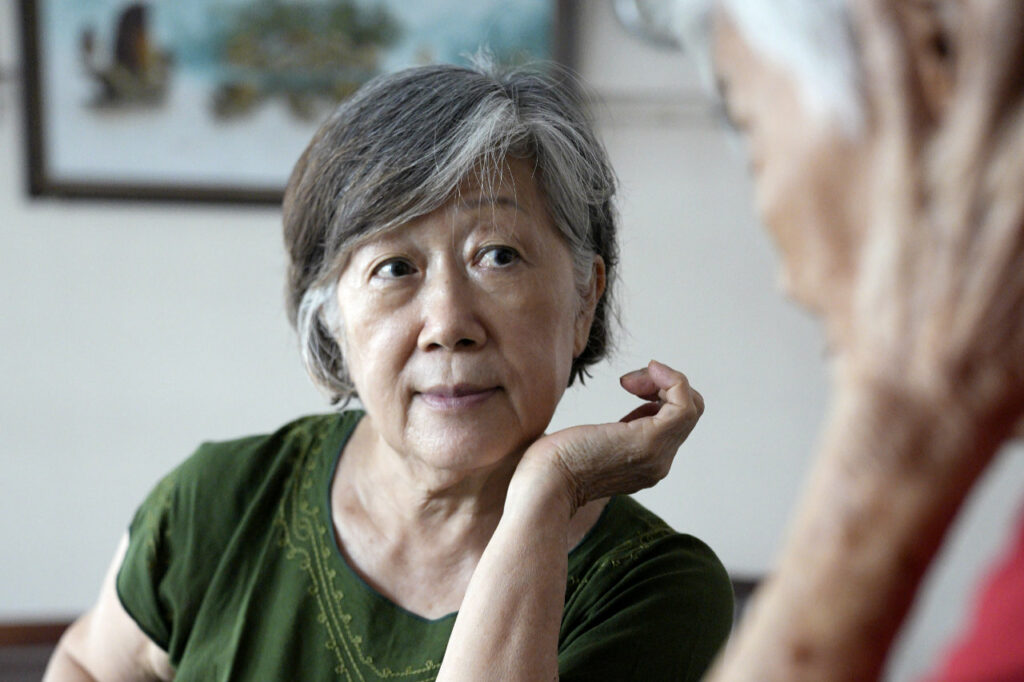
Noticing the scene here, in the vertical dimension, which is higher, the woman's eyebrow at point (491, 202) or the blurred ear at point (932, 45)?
the blurred ear at point (932, 45)

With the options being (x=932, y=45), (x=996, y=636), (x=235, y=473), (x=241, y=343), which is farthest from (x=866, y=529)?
(x=241, y=343)

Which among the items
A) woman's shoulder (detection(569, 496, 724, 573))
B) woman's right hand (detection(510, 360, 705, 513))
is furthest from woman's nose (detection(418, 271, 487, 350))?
woman's shoulder (detection(569, 496, 724, 573))

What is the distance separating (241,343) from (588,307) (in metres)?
1.41

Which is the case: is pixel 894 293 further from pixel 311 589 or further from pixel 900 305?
pixel 311 589

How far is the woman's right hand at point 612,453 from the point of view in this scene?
1.09 metres

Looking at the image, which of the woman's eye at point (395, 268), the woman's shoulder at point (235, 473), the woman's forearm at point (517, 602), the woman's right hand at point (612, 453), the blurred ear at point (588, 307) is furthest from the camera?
the woman's shoulder at point (235, 473)

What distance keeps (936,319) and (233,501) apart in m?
1.20

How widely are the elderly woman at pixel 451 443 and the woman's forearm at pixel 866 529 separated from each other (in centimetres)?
61

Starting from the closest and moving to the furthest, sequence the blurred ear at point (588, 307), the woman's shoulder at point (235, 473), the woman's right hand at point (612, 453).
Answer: the woman's right hand at point (612, 453) → the blurred ear at point (588, 307) → the woman's shoulder at point (235, 473)

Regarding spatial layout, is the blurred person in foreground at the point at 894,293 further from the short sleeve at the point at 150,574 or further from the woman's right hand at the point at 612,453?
the short sleeve at the point at 150,574

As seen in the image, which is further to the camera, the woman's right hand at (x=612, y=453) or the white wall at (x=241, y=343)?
the white wall at (x=241, y=343)

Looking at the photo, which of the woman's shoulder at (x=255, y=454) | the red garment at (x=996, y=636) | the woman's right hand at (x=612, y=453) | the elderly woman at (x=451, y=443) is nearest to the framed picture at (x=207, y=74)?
the woman's shoulder at (x=255, y=454)

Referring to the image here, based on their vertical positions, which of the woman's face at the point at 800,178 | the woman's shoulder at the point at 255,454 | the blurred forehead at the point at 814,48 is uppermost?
the blurred forehead at the point at 814,48

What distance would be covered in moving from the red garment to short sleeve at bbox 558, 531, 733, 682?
76 cm
